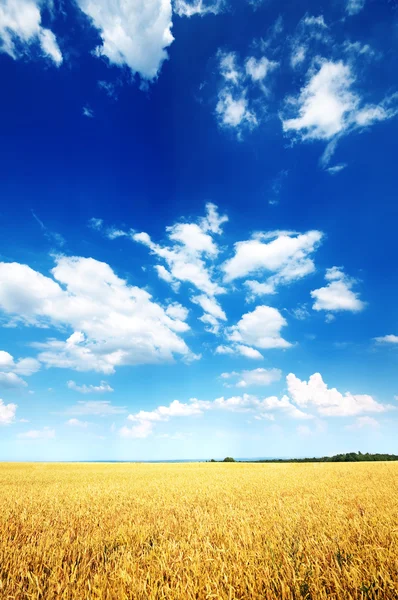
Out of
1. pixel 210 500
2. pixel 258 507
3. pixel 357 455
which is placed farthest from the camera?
pixel 357 455

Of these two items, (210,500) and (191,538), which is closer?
(191,538)

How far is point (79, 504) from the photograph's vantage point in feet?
35.2

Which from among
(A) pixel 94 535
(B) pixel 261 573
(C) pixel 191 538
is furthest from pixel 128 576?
(A) pixel 94 535

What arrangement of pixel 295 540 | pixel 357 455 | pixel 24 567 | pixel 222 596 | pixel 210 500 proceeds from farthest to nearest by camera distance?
pixel 357 455 → pixel 210 500 → pixel 295 540 → pixel 24 567 → pixel 222 596

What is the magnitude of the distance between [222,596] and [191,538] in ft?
9.40

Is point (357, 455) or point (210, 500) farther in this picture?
point (357, 455)

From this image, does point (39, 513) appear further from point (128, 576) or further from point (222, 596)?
point (222, 596)

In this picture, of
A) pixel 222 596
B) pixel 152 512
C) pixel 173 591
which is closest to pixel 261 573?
pixel 222 596

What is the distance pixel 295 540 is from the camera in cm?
604

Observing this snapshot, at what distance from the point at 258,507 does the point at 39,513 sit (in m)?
6.31

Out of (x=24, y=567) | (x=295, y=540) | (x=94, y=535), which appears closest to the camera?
(x=24, y=567)

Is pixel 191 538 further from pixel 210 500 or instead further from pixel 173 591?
pixel 210 500

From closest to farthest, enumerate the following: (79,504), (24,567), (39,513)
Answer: (24,567), (39,513), (79,504)

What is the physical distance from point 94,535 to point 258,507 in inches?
216
